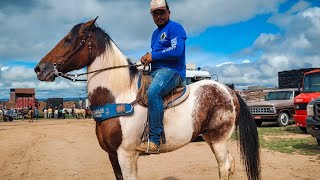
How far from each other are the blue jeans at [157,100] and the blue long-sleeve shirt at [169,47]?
185mm

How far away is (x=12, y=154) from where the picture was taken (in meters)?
10.5

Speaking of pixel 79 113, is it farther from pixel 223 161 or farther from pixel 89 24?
pixel 89 24

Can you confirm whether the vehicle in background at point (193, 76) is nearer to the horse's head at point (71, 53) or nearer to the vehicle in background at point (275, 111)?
the vehicle in background at point (275, 111)

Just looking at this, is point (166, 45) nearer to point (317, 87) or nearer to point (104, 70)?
point (104, 70)

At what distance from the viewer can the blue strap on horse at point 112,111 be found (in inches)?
156

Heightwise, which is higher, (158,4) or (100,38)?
(158,4)

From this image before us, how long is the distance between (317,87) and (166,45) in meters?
10.8

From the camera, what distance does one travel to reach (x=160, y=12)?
4305mm

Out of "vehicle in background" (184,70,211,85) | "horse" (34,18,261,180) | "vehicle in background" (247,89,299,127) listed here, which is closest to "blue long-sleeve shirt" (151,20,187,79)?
"horse" (34,18,261,180)

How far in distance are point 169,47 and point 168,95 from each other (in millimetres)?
642

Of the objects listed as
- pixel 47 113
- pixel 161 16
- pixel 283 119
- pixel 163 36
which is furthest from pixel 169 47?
pixel 47 113

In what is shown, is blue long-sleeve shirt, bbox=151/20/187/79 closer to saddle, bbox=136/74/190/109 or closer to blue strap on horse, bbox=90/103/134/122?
saddle, bbox=136/74/190/109

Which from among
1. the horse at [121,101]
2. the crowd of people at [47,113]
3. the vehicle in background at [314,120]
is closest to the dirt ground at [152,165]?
the vehicle in background at [314,120]

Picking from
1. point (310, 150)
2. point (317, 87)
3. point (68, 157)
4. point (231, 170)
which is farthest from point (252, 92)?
point (231, 170)
